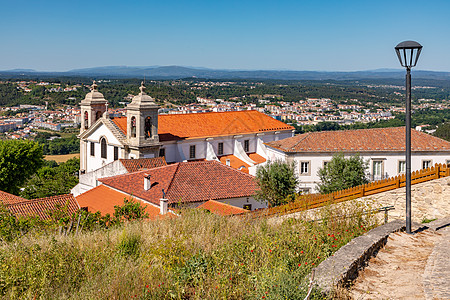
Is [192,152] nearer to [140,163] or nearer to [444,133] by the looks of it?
[140,163]

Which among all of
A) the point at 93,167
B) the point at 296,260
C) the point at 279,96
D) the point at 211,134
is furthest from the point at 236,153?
the point at 279,96

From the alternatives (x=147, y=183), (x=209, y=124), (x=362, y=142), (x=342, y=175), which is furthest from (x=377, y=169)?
(x=147, y=183)

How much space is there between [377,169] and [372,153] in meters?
1.00

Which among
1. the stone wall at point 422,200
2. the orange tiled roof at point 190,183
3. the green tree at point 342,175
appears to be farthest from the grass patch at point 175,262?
the green tree at point 342,175

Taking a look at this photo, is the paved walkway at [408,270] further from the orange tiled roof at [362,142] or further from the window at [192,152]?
the window at [192,152]

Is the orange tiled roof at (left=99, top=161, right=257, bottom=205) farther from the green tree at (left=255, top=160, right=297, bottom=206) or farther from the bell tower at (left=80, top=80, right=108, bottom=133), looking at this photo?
the bell tower at (left=80, top=80, right=108, bottom=133)

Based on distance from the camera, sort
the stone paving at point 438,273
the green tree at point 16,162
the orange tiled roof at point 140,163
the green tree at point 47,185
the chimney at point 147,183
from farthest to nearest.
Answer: the green tree at point 47,185, the green tree at point 16,162, the orange tiled roof at point 140,163, the chimney at point 147,183, the stone paving at point 438,273

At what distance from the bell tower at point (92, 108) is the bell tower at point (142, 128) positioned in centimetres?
494

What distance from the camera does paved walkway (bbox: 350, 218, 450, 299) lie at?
6.32 metres

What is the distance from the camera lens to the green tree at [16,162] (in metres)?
34.6

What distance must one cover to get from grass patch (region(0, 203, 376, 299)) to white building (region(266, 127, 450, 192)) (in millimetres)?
21373

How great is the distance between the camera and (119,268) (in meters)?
5.91

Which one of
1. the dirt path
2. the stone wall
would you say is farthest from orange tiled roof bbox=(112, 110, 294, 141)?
the dirt path

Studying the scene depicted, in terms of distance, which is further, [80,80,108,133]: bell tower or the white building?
[80,80,108,133]: bell tower
